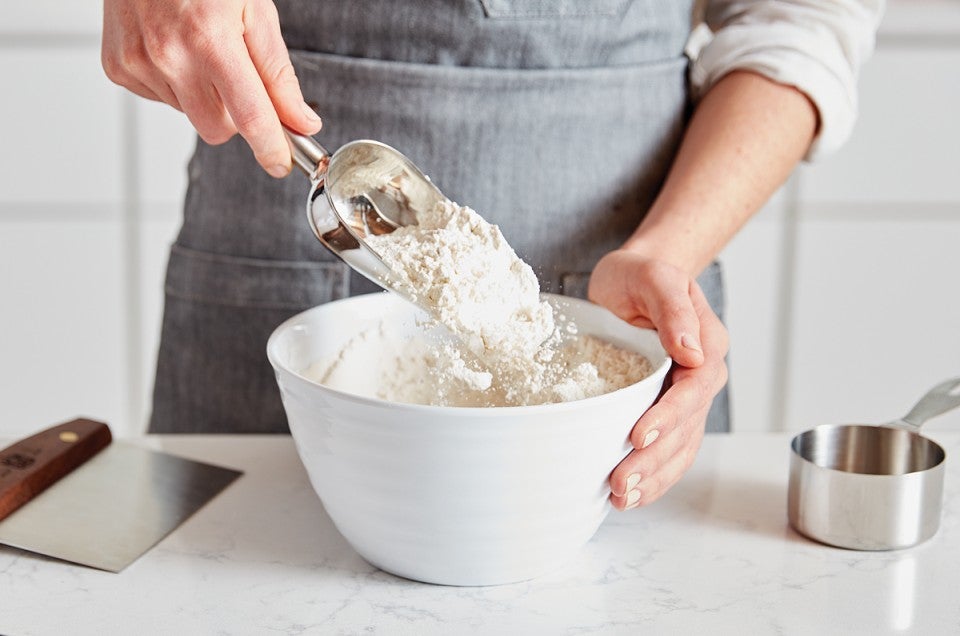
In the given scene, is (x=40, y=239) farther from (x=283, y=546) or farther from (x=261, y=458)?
(x=283, y=546)

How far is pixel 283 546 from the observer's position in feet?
2.29

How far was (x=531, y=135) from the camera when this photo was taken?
94 centimetres

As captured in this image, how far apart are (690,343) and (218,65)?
1.09 feet

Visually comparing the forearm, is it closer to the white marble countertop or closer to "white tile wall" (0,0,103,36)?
the white marble countertop

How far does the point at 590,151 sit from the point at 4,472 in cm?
53

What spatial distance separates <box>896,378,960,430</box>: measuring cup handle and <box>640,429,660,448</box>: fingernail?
7.6 inches

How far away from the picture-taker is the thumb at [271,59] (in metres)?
0.67

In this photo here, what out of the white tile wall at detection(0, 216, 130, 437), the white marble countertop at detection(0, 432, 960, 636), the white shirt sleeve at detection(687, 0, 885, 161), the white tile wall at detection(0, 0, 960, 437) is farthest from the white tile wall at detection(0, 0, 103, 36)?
the white marble countertop at detection(0, 432, 960, 636)

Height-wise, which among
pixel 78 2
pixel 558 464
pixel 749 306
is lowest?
pixel 749 306

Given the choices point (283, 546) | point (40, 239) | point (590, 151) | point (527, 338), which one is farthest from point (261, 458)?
point (40, 239)

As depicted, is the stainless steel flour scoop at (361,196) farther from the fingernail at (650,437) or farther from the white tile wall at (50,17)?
the white tile wall at (50,17)

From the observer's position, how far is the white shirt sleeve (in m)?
0.95

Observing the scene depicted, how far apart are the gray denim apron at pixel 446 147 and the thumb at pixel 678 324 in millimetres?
224

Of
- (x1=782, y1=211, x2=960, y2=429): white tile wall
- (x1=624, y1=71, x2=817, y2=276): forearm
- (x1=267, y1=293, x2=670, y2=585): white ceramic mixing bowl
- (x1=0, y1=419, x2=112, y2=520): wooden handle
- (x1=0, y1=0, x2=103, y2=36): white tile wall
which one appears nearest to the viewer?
(x1=267, y1=293, x2=670, y2=585): white ceramic mixing bowl
